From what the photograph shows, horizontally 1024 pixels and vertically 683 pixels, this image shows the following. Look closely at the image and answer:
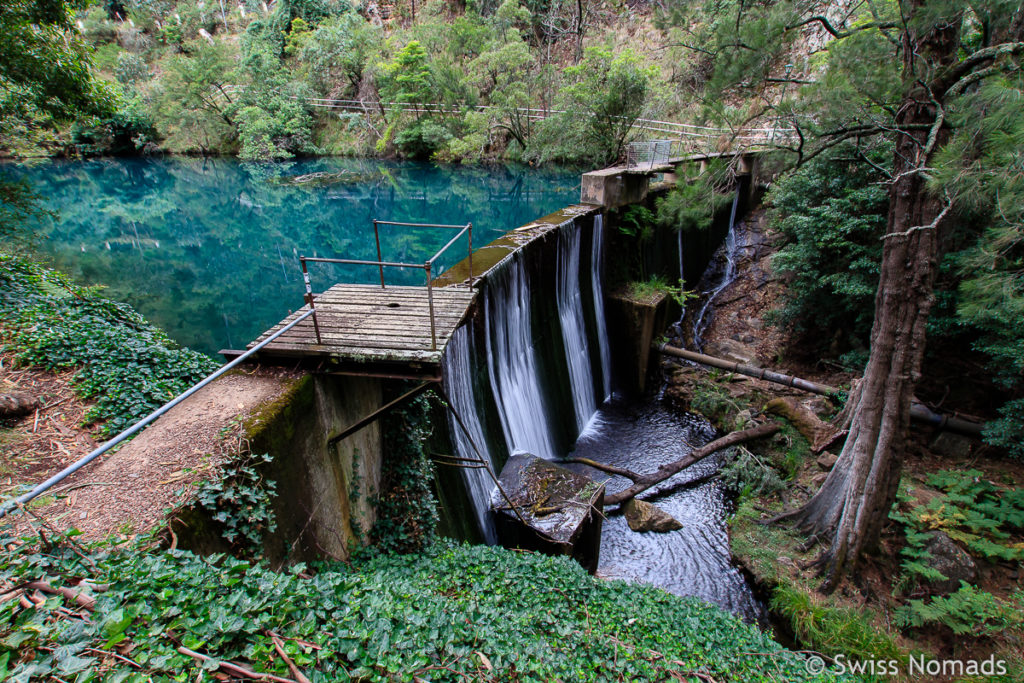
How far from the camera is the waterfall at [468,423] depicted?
23.7ft

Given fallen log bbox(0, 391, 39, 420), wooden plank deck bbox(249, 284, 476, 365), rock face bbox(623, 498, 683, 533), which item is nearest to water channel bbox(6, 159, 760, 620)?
rock face bbox(623, 498, 683, 533)

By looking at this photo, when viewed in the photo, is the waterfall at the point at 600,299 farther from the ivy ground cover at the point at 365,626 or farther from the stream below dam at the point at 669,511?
the ivy ground cover at the point at 365,626

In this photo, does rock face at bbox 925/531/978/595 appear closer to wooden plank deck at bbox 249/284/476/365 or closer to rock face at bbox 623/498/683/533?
rock face at bbox 623/498/683/533

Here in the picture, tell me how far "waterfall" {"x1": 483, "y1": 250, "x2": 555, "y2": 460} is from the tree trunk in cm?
492

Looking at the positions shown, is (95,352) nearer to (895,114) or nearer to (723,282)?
(895,114)

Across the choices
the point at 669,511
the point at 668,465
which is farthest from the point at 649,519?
the point at 668,465

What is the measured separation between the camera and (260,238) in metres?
21.2

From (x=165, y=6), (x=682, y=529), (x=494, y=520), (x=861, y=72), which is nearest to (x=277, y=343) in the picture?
(x=494, y=520)

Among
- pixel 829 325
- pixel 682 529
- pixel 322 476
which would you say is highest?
pixel 322 476

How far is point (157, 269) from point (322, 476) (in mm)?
17514

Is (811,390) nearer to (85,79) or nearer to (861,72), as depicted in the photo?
(861,72)

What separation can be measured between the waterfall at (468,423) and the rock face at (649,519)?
8.59ft

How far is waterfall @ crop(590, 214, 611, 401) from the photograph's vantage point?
13.2m

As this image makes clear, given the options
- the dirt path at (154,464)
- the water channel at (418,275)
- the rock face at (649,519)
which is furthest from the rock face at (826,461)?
the dirt path at (154,464)
